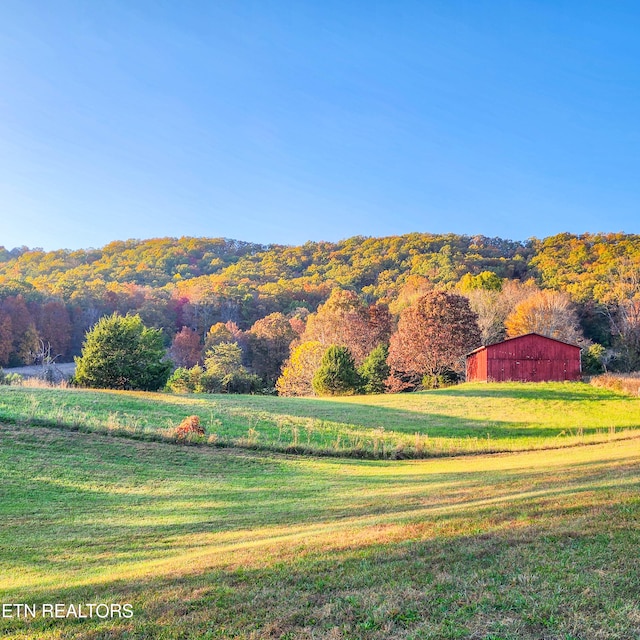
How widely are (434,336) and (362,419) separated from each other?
26.7m

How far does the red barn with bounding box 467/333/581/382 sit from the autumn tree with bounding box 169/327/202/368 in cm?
4155

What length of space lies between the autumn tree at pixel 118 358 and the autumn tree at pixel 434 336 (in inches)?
997

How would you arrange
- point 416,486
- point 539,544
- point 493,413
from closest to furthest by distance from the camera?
1. point 539,544
2. point 416,486
3. point 493,413

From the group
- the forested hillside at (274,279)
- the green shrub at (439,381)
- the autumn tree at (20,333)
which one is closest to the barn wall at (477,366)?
the green shrub at (439,381)

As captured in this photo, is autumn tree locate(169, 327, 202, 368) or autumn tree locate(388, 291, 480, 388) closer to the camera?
autumn tree locate(388, 291, 480, 388)

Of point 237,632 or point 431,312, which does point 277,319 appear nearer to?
point 431,312

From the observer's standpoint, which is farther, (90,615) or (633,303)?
(633,303)

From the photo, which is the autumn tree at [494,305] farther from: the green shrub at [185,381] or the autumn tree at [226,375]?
the green shrub at [185,381]

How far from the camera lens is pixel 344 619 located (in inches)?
173

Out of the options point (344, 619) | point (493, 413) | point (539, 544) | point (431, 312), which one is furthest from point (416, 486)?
point (431, 312)

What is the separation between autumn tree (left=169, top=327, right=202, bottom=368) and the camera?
72.4 metres

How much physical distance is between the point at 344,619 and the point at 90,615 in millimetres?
2372

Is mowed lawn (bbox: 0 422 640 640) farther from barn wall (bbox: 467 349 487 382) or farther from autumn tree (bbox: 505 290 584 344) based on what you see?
autumn tree (bbox: 505 290 584 344)

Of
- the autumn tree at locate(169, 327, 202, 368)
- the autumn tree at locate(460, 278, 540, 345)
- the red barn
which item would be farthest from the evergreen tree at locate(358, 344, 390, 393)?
the autumn tree at locate(169, 327, 202, 368)
